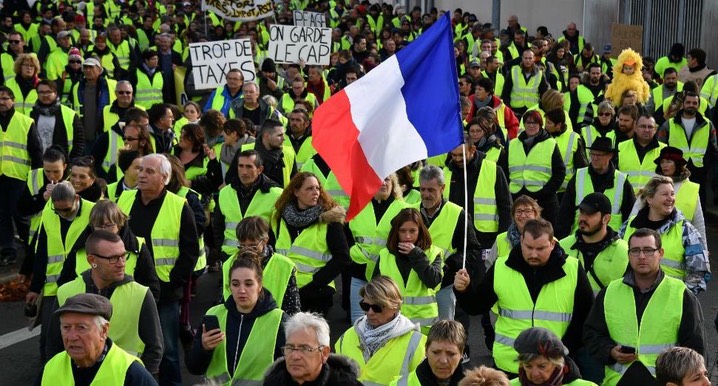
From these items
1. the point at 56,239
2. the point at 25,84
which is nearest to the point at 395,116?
the point at 56,239

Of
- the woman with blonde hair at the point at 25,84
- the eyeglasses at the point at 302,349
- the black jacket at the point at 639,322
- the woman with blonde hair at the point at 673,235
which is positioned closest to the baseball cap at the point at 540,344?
the black jacket at the point at 639,322

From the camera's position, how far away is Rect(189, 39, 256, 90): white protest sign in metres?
17.3

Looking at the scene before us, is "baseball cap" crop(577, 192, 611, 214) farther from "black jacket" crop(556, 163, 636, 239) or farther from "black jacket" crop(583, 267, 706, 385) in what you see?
"black jacket" crop(556, 163, 636, 239)

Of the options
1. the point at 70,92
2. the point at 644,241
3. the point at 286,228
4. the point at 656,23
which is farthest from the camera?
the point at 656,23

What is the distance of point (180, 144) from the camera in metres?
12.0

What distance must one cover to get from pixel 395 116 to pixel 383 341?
150 cm

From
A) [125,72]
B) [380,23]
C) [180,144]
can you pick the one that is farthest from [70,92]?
[380,23]

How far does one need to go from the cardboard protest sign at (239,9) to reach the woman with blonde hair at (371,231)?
12502 millimetres

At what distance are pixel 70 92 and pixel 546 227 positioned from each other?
1159 centimetres

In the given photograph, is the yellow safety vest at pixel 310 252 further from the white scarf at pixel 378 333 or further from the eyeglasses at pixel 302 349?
the eyeglasses at pixel 302 349

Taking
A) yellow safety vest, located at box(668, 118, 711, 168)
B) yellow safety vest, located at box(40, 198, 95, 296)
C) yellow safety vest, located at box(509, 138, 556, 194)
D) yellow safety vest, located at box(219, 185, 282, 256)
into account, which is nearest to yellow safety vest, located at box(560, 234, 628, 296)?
yellow safety vest, located at box(219, 185, 282, 256)

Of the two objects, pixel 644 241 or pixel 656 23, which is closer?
pixel 644 241

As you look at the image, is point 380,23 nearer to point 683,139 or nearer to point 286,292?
point 683,139

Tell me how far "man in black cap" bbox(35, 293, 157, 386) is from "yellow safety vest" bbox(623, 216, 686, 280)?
4104mm
